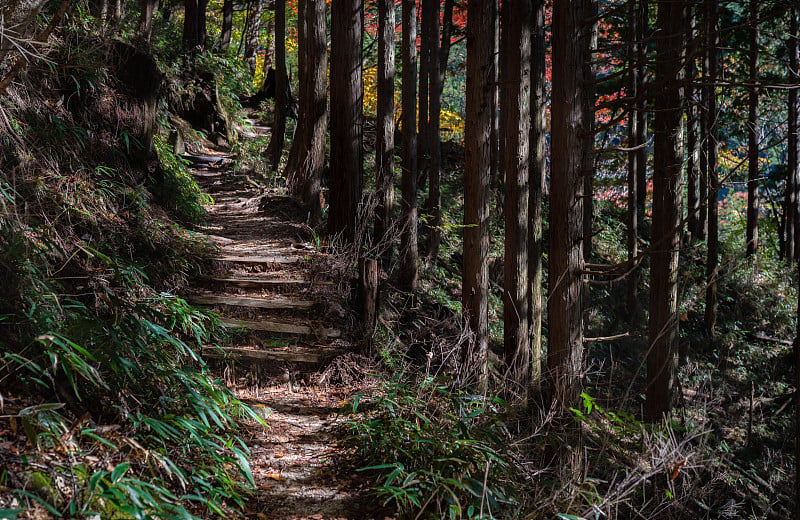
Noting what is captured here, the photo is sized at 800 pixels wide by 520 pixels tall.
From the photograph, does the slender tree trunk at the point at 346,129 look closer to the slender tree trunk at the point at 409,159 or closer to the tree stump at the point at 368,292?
the tree stump at the point at 368,292

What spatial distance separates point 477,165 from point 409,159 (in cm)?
340

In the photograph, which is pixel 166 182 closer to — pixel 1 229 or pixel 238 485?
pixel 1 229

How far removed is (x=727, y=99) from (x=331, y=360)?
19.5 meters

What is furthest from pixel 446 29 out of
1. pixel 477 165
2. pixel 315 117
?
pixel 477 165

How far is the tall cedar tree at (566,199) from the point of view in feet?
19.8

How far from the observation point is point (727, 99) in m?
20.4

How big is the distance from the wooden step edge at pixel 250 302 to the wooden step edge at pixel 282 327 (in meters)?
0.25

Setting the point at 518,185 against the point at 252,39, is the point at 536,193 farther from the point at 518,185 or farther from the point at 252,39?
the point at 252,39

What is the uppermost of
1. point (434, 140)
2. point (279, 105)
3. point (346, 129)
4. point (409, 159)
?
point (279, 105)

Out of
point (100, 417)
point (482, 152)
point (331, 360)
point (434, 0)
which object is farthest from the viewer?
→ point (434, 0)

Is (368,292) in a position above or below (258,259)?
below

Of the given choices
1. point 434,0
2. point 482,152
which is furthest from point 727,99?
point 482,152

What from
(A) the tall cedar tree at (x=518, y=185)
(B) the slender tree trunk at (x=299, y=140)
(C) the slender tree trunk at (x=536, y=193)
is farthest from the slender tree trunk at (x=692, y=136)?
(B) the slender tree trunk at (x=299, y=140)

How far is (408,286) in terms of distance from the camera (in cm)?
1023
